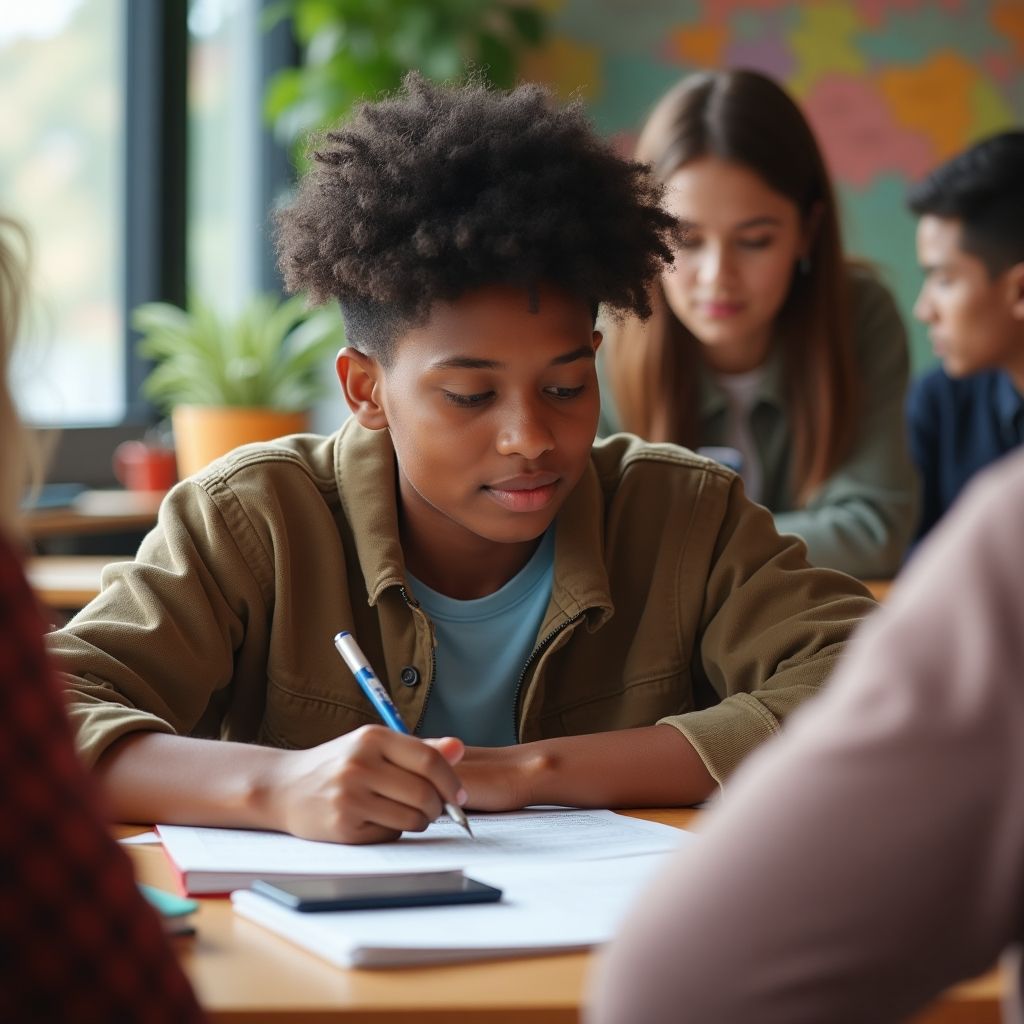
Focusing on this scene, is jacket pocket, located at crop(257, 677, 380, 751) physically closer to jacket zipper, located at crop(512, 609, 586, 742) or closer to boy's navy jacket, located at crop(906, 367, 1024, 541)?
jacket zipper, located at crop(512, 609, 586, 742)

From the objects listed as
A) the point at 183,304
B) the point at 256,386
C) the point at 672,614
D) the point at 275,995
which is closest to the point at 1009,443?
the point at 256,386

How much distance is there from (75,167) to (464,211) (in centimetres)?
326

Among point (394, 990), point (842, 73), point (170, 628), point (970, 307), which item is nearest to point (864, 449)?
point (970, 307)

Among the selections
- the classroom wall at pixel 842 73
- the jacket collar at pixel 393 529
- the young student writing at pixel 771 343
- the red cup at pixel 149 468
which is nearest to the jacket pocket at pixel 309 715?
the jacket collar at pixel 393 529

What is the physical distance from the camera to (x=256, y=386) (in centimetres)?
412

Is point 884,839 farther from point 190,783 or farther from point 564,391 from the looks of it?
point 564,391

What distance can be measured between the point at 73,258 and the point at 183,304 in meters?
0.42

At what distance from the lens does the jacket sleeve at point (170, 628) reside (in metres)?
1.33

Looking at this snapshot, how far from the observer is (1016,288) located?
3287 mm

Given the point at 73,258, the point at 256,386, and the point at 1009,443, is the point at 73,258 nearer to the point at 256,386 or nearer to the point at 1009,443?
the point at 256,386

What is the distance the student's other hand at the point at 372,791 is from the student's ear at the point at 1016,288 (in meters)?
2.48

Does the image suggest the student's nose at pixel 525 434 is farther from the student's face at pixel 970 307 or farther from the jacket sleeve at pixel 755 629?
the student's face at pixel 970 307

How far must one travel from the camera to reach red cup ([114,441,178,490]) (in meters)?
3.96

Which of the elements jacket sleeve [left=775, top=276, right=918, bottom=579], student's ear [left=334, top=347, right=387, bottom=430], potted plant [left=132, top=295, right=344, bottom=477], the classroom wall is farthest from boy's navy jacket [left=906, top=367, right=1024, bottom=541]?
student's ear [left=334, top=347, right=387, bottom=430]
